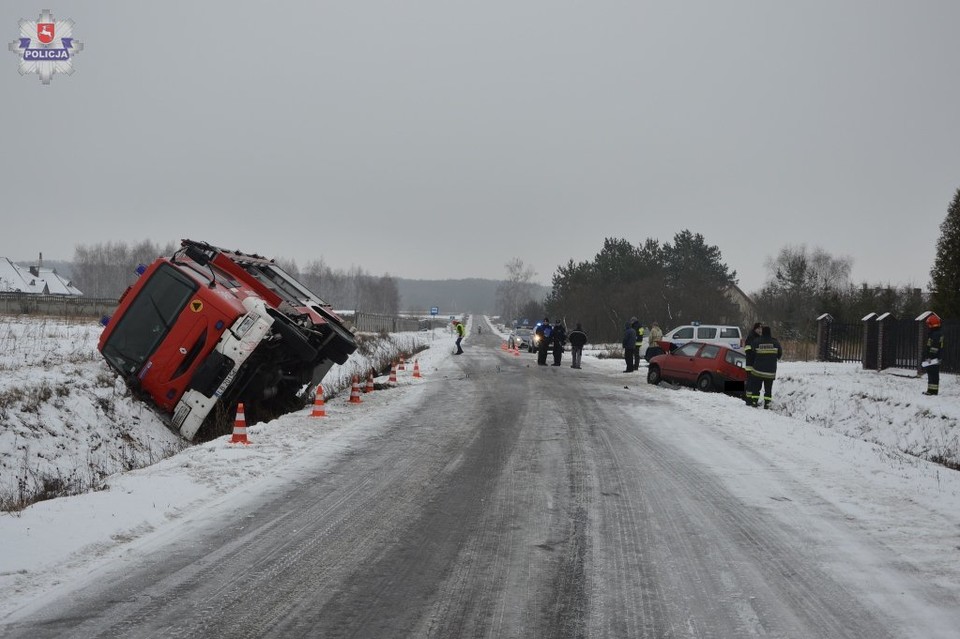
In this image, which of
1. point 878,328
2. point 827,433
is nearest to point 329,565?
point 827,433

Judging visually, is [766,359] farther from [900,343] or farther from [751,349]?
[900,343]

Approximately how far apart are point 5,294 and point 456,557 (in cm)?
5060

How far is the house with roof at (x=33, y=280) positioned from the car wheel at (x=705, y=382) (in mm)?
71700

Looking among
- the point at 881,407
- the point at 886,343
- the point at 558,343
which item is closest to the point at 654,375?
the point at 881,407

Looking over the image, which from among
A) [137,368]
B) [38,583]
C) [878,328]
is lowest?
[38,583]

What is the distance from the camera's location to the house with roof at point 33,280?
7675cm

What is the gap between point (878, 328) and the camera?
24.9 meters

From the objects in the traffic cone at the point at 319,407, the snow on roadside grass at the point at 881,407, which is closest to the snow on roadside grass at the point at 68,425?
the traffic cone at the point at 319,407

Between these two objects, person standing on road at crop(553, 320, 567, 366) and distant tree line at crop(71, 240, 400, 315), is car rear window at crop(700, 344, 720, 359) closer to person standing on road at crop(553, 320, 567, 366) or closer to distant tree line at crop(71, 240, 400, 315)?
person standing on road at crop(553, 320, 567, 366)

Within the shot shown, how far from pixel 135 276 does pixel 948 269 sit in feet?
410

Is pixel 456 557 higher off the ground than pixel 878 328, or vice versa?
pixel 878 328

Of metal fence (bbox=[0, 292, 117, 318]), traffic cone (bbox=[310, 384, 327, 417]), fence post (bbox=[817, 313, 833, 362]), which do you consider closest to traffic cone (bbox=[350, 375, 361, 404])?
traffic cone (bbox=[310, 384, 327, 417])

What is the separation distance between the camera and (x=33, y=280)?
272 feet

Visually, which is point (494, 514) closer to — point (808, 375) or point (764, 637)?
point (764, 637)
